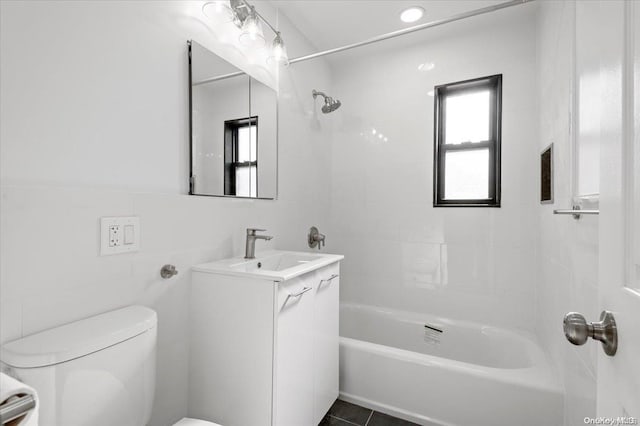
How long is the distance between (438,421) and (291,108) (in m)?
2.17

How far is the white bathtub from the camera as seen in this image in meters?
1.46

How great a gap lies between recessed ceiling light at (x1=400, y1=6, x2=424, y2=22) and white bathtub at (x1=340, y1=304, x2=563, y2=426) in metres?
2.24

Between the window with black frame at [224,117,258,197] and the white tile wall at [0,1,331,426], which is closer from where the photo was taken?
the white tile wall at [0,1,331,426]

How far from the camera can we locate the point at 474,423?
154cm

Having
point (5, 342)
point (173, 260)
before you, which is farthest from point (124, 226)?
point (5, 342)

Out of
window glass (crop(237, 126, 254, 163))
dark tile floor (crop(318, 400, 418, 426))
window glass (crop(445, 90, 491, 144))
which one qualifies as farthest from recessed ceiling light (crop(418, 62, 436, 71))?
dark tile floor (crop(318, 400, 418, 426))

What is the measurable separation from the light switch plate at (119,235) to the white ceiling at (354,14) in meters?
1.74

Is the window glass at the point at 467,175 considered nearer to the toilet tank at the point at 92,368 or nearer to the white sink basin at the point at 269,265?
the white sink basin at the point at 269,265

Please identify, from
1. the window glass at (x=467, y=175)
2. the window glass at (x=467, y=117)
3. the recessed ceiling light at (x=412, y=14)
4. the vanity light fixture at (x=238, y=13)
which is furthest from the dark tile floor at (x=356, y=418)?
the recessed ceiling light at (x=412, y=14)

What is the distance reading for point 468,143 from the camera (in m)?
2.35

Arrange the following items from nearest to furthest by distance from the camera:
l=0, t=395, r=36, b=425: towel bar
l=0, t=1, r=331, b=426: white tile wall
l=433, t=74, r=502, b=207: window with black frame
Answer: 1. l=0, t=395, r=36, b=425: towel bar
2. l=0, t=1, r=331, b=426: white tile wall
3. l=433, t=74, r=502, b=207: window with black frame

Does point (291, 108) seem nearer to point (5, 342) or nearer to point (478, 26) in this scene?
point (478, 26)

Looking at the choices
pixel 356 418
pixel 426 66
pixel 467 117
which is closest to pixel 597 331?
pixel 356 418

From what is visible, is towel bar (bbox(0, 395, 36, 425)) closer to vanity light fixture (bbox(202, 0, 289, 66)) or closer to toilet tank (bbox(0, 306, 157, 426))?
toilet tank (bbox(0, 306, 157, 426))
